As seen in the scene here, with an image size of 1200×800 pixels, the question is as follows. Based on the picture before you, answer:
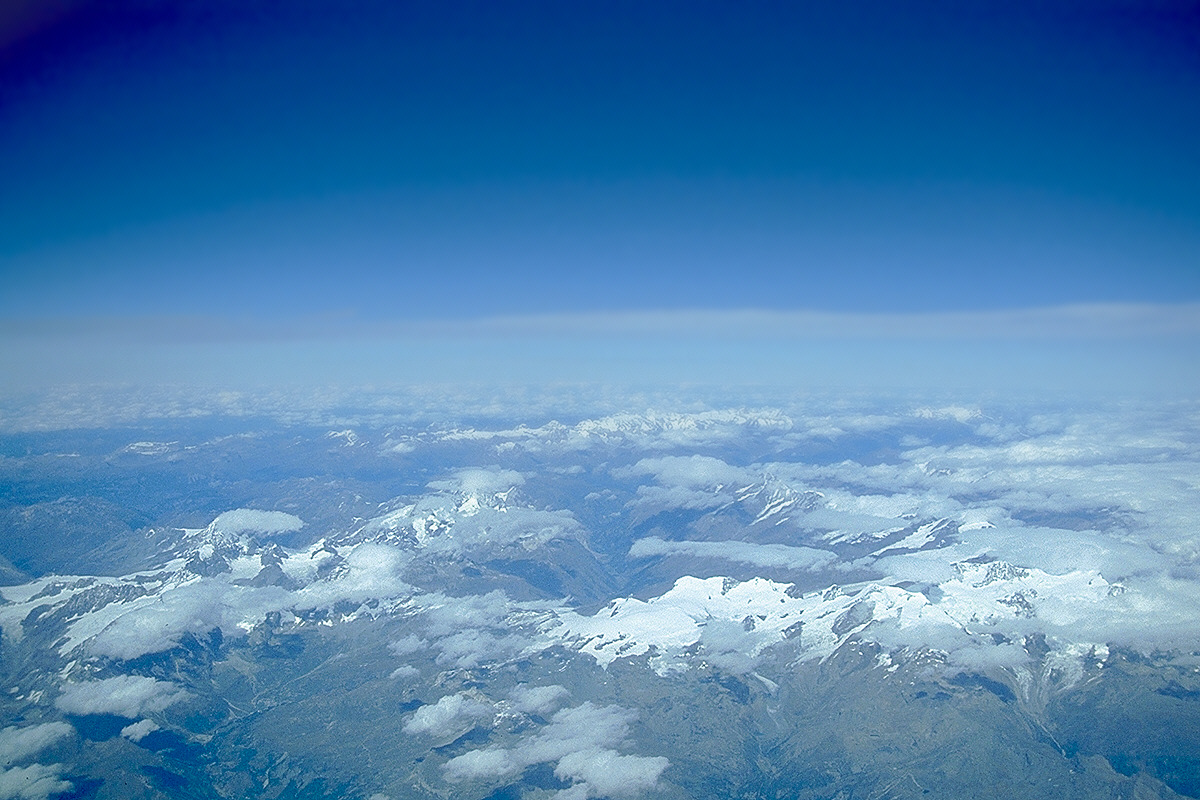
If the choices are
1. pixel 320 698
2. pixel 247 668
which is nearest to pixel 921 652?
pixel 320 698

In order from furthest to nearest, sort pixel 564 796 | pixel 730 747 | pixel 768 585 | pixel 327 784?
pixel 768 585, pixel 730 747, pixel 327 784, pixel 564 796

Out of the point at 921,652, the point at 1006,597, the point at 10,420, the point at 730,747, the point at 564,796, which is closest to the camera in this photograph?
the point at 564,796

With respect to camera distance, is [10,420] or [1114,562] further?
[10,420]

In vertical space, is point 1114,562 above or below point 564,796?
above

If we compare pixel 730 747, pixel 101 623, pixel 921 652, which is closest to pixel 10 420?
pixel 101 623

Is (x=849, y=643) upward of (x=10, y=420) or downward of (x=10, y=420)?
downward

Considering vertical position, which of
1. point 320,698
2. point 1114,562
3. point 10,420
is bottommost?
point 320,698

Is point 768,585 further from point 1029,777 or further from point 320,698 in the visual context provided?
point 320,698

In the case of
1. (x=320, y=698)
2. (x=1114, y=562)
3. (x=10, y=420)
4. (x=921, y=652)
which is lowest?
(x=320, y=698)

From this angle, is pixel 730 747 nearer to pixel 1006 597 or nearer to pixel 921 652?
pixel 921 652
